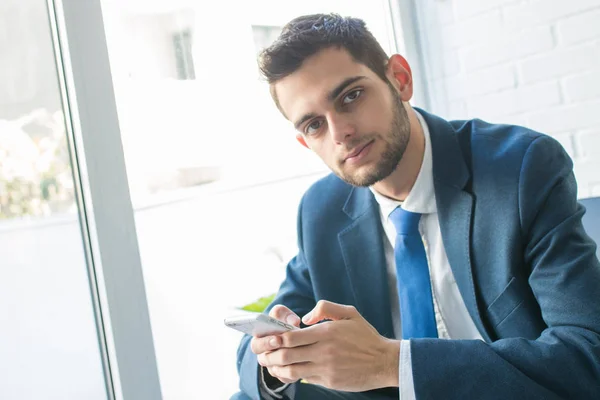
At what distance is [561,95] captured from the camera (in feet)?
7.11

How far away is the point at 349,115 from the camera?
150cm

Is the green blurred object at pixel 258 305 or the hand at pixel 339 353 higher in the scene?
the hand at pixel 339 353

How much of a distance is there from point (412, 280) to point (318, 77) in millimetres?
519

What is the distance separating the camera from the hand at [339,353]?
114cm

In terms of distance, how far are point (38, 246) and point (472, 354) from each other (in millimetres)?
917

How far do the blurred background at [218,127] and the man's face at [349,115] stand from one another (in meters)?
0.53

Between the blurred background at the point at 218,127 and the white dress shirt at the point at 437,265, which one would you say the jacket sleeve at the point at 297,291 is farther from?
the blurred background at the point at 218,127

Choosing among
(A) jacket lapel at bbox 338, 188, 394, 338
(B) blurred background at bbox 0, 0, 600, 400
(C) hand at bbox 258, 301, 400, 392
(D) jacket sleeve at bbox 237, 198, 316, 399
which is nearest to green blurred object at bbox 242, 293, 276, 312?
(B) blurred background at bbox 0, 0, 600, 400

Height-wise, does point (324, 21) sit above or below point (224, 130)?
above

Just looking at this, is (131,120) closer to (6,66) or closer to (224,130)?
(224,130)

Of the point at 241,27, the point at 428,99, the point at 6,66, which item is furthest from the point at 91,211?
the point at 428,99

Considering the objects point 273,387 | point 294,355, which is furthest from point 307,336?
point 273,387

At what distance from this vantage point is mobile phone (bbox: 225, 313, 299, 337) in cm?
106

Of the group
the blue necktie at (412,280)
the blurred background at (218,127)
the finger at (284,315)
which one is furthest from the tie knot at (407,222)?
the blurred background at (218,127)
